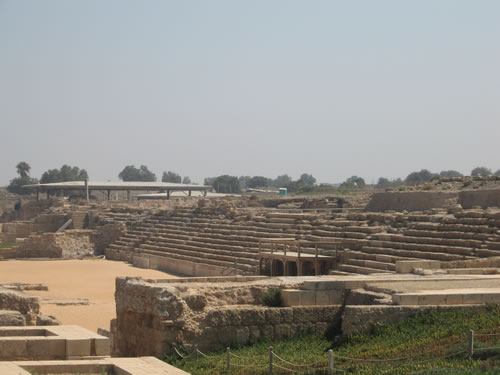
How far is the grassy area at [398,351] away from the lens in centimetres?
930

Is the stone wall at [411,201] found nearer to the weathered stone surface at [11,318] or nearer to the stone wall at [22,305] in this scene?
the stone wall at [22,305]

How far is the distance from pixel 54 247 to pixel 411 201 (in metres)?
20.4

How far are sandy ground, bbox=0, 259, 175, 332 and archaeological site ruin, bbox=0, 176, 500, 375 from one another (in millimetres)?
465

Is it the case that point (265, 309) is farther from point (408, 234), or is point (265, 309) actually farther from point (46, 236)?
point (46, 236)

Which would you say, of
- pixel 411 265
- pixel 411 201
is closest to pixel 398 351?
pixel 411 265

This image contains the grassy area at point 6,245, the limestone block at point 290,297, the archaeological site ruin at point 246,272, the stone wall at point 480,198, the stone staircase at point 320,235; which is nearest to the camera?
the archaeological site ruin at point 246,272

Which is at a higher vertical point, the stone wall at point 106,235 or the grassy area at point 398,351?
the grassy area at point 398,351

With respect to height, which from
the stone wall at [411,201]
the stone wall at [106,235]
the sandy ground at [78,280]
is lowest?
the sandy ground at [78,280]

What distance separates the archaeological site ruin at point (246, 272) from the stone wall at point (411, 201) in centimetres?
5

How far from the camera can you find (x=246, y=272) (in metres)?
28.5

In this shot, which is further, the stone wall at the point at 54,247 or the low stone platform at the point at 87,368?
the stone wall at the point at 54,247

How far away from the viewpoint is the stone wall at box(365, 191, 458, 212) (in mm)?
30278

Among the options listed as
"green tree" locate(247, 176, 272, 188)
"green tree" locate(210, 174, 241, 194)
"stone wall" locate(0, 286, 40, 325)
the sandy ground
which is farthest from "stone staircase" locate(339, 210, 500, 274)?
"green tree" locate(247, 176, 272, 188)

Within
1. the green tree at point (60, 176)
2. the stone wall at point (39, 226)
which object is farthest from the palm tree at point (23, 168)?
the stone wall at point (39, 226)
